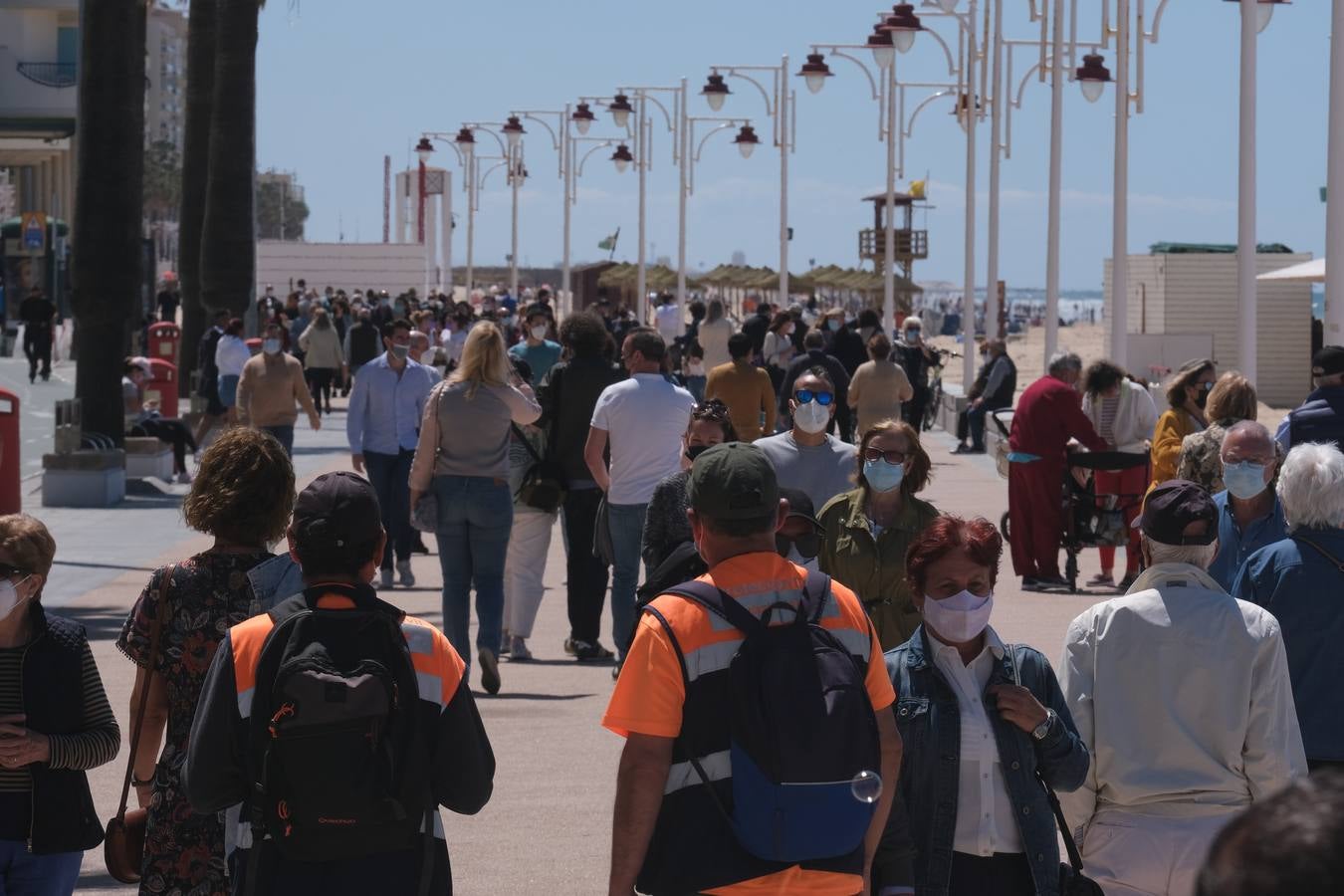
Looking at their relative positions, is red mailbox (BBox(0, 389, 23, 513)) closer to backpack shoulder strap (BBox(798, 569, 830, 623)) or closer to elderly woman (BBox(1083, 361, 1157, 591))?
elderly woman (BBox(1083, 361, 1157, 591))

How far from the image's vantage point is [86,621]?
12.6 m

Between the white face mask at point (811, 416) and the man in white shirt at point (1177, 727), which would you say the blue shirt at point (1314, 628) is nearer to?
the man in white shirt at point (1177, 727)

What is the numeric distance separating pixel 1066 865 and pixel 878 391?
13.8 m

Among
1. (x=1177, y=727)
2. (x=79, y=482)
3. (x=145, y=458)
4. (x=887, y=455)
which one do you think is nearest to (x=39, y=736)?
(x=1177, y=727)

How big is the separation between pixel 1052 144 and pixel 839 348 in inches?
265

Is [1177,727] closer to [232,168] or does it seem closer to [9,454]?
[9,454]

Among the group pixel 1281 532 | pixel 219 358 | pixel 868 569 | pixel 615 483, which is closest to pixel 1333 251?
pixel 615 483

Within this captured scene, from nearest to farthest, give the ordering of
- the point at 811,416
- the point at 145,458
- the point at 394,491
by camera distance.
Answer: the point at 811,416, the point at 394,491, the point at 145,458

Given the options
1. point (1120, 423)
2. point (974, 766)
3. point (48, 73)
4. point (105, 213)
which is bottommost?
point (974, 766)

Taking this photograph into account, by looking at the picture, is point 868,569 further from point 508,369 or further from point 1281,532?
point 508,369

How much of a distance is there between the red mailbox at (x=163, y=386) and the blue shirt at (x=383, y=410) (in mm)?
10826

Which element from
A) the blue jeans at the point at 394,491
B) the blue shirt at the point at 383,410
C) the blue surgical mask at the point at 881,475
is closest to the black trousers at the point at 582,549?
the blue jeans at the point at 394,491

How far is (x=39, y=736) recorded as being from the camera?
4844mm

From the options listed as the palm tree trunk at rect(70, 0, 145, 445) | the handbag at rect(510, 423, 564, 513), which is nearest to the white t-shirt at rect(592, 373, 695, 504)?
the handbag at rect(510, 423, 564, 513)
